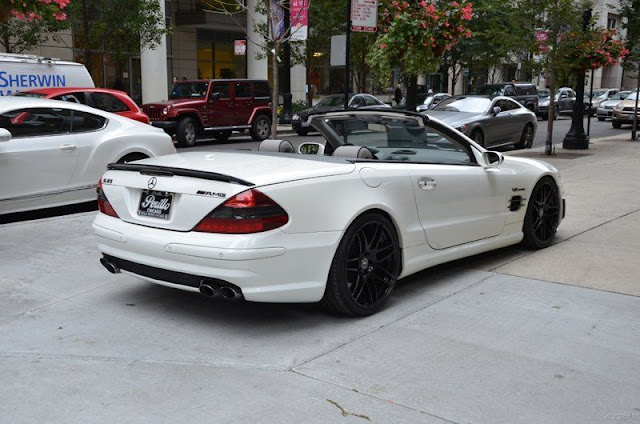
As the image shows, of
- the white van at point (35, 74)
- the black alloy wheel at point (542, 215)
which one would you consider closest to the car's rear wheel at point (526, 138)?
the white van at point (35, 74)

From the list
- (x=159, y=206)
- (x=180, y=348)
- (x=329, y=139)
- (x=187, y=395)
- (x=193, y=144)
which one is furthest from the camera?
(x=193, y=144)

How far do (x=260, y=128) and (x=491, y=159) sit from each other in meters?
16.8

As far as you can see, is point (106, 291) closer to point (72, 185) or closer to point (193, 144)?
point (72, 185)

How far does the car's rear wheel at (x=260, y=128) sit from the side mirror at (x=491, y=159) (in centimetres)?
1647

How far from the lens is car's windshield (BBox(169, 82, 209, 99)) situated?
2091 cm

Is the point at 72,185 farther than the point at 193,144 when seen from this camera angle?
No

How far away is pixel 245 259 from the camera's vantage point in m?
4.25

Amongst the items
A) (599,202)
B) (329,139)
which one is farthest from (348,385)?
(599,202)

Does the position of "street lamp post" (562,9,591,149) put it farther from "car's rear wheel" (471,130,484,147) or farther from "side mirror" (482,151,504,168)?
"side mirror" (482,151,504,168)

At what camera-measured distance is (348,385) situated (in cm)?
378

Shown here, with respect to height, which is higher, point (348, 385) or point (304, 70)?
point (304, 70)

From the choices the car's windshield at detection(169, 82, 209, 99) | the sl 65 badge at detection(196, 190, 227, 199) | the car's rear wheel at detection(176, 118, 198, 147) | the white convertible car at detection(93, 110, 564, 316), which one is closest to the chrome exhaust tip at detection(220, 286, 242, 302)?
A: the white convertible car at detection(93, 110, 564, 316)

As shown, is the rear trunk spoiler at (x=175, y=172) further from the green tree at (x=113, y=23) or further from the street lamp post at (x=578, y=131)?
the street lamp post at (x=578, y=131)

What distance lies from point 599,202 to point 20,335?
27.1 feet
